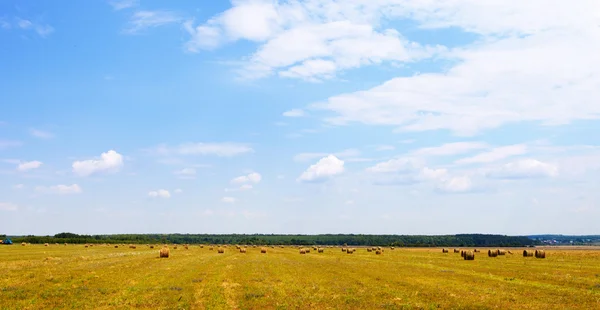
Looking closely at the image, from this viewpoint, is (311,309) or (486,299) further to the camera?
(486,299)

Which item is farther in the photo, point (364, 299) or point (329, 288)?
point (329, 288)

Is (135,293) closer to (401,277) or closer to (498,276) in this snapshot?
(401,277)

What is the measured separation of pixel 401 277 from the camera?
32.5 m

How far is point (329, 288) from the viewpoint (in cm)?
2641

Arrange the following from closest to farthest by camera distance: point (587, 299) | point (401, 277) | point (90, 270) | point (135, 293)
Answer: point (587, 299)
point (135, 293)
point (401, 277)
point (90, 270)

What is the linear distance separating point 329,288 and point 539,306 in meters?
10.3

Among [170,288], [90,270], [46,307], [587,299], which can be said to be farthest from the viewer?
[90,270]

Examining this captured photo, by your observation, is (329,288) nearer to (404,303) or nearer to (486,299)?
(404,303)

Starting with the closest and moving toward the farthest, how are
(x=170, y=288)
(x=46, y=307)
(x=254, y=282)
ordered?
(x=46, y=307) → (x=170, y=288) → (x=254, y=282)

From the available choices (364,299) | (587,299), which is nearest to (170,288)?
(364,299)

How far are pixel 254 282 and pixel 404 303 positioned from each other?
36.4ft

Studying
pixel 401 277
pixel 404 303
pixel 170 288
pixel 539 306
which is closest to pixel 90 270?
pixel 170 288

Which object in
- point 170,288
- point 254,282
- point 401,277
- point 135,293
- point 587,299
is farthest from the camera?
point 401,277

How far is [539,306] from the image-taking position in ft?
65.9
